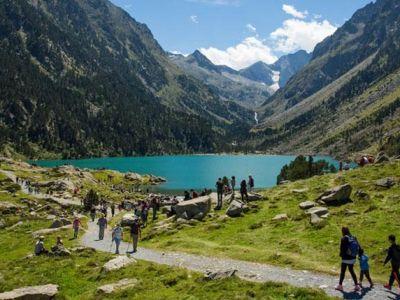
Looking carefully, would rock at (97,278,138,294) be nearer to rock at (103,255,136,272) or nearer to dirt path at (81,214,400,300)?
rock at (103,255,136,272)

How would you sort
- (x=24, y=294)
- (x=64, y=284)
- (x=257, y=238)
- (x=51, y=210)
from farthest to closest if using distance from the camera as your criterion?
(x=51, y=210) < (x=257, y=238) < (x=64, y=284) < (x=24, y=294)

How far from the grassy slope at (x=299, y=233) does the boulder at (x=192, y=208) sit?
3.57m

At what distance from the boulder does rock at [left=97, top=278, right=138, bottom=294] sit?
22.2m

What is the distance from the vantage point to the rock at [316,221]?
35.8 metres

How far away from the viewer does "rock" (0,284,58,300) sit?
2427 centimetres

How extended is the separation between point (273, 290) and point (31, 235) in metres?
36.3

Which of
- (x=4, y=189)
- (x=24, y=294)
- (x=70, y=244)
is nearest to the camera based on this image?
(x=24, y=294)

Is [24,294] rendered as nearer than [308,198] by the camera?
Yes

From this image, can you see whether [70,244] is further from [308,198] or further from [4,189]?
[4,189]

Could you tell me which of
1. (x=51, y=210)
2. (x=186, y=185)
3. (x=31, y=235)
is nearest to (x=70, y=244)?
(x=31, y=235)

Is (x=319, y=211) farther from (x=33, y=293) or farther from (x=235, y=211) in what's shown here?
(x=33, y=293)

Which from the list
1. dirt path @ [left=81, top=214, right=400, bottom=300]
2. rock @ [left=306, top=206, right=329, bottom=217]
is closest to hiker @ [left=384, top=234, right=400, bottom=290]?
dirt path @ [left=81, top=214, right=400, bottom=300]

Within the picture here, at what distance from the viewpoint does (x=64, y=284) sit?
27.9m

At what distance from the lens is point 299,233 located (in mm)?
35531
